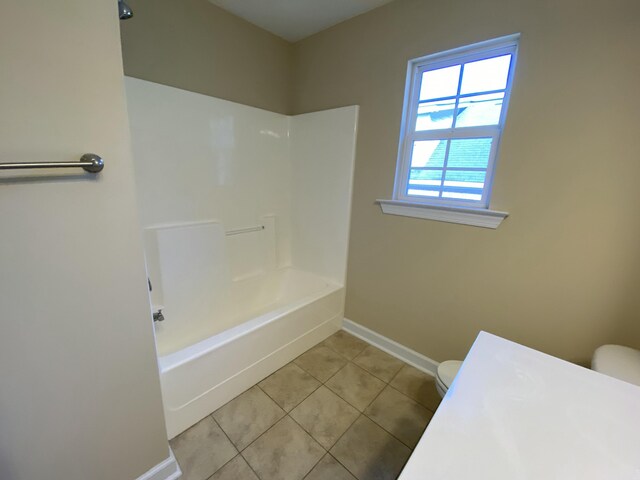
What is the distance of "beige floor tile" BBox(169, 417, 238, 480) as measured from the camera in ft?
3.92

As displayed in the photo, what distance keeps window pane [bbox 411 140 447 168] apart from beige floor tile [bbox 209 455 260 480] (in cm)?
195

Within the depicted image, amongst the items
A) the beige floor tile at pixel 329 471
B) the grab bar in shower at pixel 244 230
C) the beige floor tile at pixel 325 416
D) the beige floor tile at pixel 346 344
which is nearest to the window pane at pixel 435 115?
the grab bar in shower at pixel 244 230

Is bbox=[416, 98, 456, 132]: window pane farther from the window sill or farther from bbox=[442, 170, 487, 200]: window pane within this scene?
the window sill

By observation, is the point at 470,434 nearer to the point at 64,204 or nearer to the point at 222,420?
the point at 64,204

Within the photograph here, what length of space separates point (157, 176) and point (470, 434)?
1.96 metres

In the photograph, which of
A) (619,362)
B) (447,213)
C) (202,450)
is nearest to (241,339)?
(202,450)

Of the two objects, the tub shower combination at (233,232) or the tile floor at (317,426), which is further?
the tub shower combination at (233,232)

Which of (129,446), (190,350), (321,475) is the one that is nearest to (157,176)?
(190,350)

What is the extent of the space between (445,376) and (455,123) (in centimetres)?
144

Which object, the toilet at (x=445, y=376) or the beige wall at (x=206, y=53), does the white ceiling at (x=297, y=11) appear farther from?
the toilet at (x=445, y=376)

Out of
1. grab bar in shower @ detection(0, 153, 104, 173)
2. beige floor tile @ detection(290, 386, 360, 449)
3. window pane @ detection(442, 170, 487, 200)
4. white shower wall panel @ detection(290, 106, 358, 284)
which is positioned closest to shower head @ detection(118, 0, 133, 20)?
grab bar in shower @ detection(0, 153, 104, 173)

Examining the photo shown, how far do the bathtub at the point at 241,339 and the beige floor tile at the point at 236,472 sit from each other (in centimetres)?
33

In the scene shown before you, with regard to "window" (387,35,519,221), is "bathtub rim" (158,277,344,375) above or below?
below

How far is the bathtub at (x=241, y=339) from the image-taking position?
1.32 m
